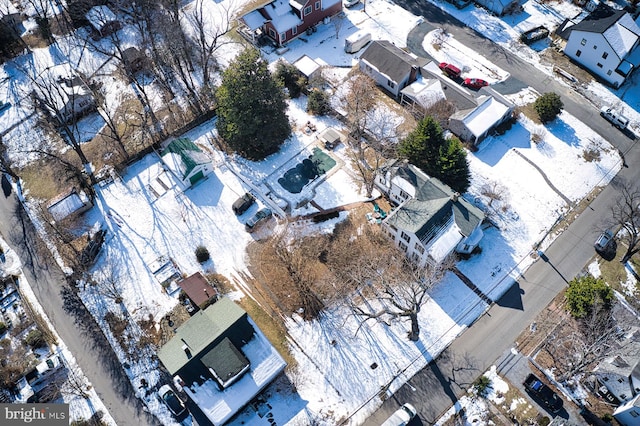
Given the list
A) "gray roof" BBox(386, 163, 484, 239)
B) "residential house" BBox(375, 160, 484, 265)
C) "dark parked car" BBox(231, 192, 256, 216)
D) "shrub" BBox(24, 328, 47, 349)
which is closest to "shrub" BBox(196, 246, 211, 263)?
"dark parked car" BBox(231, 192, 256, 216)

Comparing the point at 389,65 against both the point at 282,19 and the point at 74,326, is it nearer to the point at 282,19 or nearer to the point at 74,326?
the point at 282,19

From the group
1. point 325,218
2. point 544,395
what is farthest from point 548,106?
point 544,395

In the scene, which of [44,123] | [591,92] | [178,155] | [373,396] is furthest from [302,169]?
[591,92]

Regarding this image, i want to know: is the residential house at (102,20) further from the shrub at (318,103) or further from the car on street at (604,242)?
the car on street at (604,242)

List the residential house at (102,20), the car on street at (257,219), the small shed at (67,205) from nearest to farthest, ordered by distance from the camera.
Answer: the car on street at (257,219)
the small shed at (67,205)
the residential house at (102,20)

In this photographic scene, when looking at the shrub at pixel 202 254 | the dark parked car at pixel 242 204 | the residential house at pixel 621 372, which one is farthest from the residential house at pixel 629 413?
the shrub at pixel 202 254

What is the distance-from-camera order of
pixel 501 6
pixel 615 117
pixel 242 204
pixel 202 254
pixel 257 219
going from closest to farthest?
pixel 202 254 → pixel 257 219 → pixel 242 204 → pixel 615 117 → pixel 501 6

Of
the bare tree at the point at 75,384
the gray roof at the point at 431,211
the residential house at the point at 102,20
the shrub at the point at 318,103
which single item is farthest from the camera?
the residential house at the point at 102,20
